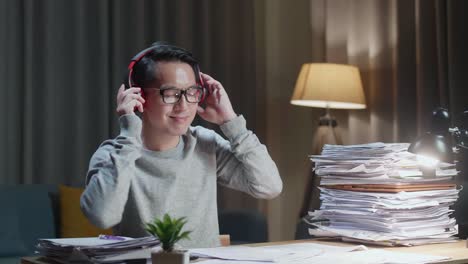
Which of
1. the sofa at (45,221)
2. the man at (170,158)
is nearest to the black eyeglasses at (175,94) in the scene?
the man at (170,158)

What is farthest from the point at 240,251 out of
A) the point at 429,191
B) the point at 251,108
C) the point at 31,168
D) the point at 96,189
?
the point at 251,108

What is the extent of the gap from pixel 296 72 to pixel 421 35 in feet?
4.04

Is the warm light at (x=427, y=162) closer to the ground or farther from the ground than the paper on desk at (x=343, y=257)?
farther from the ground

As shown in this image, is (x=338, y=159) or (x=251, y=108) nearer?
(x=338, y=159)

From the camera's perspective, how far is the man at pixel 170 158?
1.64 metres

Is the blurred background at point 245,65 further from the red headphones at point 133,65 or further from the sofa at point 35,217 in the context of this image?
the red headphones at point 133,65

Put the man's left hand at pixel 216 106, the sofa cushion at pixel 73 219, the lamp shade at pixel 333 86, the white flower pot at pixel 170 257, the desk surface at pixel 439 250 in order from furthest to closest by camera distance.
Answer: the lamp shade at pixel 333 86 → the sofa cushion at pixel 73 219 → the man's left hand at pixel 216 106 → the desk surface at pixel 439 250 → the white flower pot at pixel 170 257

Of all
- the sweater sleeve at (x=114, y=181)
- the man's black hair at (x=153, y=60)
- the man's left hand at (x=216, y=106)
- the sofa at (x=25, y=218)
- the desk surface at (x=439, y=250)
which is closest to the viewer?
the desk surface at (x=439, y=250)

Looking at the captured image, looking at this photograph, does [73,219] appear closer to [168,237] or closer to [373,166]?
[373,166]

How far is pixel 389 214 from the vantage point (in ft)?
5.91

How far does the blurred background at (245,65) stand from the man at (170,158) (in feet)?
6.46

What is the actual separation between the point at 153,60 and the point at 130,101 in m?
0.13

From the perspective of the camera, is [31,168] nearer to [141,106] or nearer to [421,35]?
[421,35]

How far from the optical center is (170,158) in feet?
5.85
